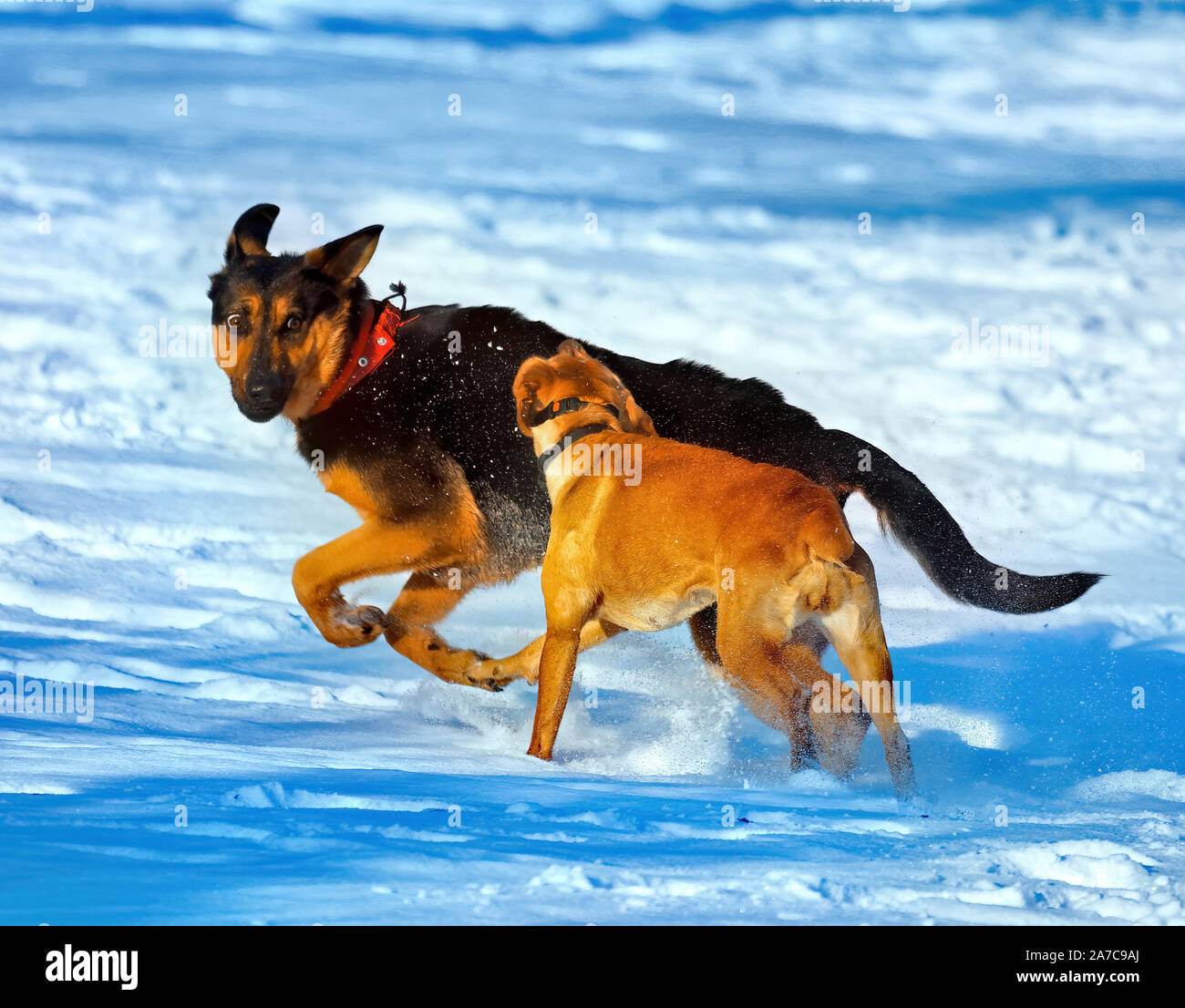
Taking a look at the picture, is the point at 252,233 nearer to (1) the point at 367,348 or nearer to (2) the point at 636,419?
(1) the point at 367,348

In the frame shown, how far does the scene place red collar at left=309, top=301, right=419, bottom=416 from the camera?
23.1 ft

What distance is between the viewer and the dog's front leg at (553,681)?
6.38 m

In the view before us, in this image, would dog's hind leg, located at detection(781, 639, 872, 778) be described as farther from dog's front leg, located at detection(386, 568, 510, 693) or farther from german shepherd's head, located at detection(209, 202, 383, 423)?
german shepherd's head, located at detection(209, 202, 383, 423)

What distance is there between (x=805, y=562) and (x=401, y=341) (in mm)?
2665

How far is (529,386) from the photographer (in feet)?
22.1

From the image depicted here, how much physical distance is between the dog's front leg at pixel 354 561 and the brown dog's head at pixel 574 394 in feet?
2.74

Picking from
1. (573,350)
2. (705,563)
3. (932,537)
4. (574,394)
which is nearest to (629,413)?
(574,394)

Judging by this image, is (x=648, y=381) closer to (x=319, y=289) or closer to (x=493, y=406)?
(x=493, y=406)

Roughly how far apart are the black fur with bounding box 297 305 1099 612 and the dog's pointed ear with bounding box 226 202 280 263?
882 millimetres

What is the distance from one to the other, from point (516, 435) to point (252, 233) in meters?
1.77

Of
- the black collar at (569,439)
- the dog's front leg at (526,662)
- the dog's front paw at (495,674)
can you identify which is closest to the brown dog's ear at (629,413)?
the black collar at (569,439)

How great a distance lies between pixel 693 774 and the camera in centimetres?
666

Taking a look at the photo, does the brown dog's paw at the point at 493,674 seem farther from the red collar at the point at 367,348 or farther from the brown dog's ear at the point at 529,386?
the red collar at the point at 367,348

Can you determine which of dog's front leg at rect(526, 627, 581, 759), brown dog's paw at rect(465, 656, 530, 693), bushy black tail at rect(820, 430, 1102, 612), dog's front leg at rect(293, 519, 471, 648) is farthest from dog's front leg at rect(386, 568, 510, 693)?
bushy black tail at rect(820, 430, 1102, 612)
